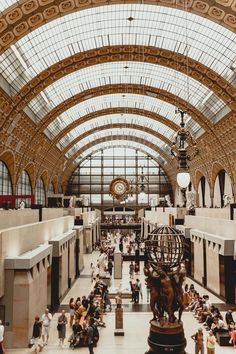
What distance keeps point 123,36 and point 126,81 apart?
1019 cm

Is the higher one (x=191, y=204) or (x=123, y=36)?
(x=123, y=36)

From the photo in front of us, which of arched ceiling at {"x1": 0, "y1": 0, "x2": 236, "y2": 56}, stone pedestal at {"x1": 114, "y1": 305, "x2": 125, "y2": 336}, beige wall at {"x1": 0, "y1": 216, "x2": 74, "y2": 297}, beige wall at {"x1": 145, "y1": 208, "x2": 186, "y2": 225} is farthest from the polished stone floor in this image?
arched ceiling at {"x1": 0, "y1": 0, "x2": 236, "y2": 56}

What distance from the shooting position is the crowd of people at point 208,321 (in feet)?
37.5

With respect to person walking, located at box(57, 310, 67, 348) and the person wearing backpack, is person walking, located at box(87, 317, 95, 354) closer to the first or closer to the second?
the person wearing backpack

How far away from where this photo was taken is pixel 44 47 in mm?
29516

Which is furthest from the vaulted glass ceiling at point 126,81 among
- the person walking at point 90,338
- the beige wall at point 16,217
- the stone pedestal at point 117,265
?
the person walking at point 90,338

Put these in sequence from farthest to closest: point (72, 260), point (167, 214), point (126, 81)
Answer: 1. point (126, 81)
2. point (167, 214)
3. point (72, 260)

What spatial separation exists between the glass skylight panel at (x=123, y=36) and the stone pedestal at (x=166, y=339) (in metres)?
24.4

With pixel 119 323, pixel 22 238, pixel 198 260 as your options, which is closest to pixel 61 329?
pixel 119 323

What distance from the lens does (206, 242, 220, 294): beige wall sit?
20.7 meters

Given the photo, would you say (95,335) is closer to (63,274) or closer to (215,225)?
(63,274)

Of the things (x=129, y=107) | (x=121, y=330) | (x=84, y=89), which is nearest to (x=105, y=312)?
(x=121, y=330)

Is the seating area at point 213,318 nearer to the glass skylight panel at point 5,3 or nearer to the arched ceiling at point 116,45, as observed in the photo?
the arched ceiling at point 116,45

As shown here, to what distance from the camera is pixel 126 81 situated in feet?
135
